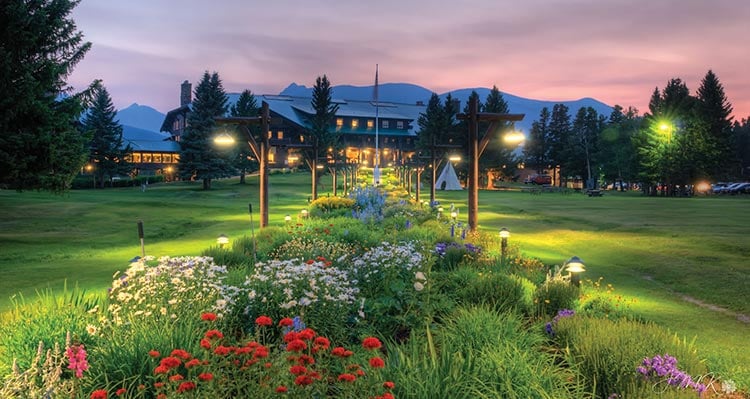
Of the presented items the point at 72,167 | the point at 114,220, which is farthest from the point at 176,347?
the point at 114,220

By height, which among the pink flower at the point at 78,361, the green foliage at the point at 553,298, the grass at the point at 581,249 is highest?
the pink flower at the point at 78,361

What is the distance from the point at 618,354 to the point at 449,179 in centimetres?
6689

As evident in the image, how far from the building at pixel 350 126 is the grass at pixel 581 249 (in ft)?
194

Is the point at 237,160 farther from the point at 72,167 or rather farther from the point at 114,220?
the point at 72,167

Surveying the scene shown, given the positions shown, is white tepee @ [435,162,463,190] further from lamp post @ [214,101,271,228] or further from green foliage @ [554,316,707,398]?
green foliage @ [554,316,707,398]

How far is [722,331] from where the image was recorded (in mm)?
7582

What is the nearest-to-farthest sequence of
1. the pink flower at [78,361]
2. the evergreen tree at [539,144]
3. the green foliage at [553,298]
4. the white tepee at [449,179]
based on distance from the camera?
the pink flower at [78,361] → the green foliage at [553,298] → the white tepee at [449,179] → the evergreen tree at [539,144]

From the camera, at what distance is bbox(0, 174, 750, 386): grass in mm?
8648

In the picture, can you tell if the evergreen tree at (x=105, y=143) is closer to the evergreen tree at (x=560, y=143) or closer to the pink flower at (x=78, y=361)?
the pink flower at (x=78, y=361)

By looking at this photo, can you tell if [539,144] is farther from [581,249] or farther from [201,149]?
[581,249]

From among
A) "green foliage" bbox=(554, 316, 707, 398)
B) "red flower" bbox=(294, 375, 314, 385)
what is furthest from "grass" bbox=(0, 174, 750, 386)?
"red flower" bbox=(294, 375, 314, 385)

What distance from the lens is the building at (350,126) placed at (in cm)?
9038

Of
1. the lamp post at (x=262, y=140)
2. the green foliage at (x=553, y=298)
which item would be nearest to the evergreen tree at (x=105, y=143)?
the lamp post at (x=262, y=140)

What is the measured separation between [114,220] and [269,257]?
60.9 ft
